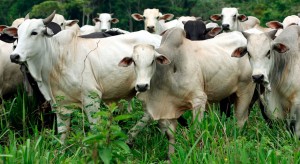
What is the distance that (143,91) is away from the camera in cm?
622

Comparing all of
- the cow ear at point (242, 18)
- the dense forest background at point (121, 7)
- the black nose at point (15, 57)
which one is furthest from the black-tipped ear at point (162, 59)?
the dense forest background at point (121, 7)

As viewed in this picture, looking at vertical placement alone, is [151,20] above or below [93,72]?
below

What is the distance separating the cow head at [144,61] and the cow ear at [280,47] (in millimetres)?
973

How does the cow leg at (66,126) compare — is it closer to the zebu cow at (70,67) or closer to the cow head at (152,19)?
the zebu cow at (70,67)

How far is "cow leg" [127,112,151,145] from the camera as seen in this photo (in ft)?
22.3

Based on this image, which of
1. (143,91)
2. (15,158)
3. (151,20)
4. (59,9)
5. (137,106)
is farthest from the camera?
(59,9)

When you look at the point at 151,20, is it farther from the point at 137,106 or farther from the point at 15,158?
the point at 15,158

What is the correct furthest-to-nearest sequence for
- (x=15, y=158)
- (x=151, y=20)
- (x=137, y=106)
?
(x=151, y=20) → (x=137, y=106) → (x=15, y=158)

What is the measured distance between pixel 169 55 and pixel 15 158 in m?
2.03

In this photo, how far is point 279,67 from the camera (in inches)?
255

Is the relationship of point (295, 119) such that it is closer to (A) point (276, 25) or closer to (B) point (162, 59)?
(B) point (162, 59)

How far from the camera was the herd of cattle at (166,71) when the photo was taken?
6391 mm

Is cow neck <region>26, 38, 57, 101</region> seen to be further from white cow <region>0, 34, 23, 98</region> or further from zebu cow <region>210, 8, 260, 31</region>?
zebu cow <region>210, 8, 260, 31</region>

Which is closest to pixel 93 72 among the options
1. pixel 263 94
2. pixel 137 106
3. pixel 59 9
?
pixel 137 106
